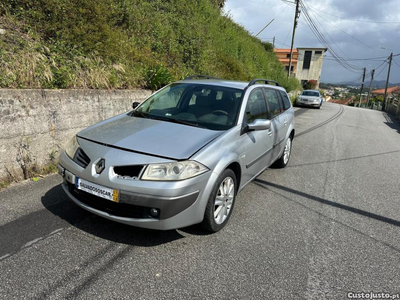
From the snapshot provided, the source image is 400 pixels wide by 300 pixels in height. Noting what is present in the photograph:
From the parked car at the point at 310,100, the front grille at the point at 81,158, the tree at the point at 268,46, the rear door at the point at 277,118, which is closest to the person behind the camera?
the front grille at the point at 81,158

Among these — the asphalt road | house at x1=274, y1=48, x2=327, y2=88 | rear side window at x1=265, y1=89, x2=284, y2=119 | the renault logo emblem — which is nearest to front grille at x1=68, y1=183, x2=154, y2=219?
the renault logo emblem

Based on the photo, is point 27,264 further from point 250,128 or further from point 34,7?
point 34,7

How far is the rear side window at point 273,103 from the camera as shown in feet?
15.0

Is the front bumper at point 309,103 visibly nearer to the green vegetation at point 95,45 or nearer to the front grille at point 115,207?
the green vegetation at point 95,45

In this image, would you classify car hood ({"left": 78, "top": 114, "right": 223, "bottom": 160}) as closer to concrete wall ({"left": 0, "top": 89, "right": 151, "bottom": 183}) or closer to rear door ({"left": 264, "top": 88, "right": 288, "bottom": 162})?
concrete wall ({"left": 0, "top": 89, "right": 151, "bottom": 183})

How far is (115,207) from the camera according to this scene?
8.73 feet

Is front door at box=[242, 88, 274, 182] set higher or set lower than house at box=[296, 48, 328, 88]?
lower

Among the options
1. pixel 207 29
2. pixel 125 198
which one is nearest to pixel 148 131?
pixel 125 198

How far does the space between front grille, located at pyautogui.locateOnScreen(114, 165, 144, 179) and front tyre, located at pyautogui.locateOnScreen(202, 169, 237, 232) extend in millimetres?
764

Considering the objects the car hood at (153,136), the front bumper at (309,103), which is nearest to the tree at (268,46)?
the front bumper at (309,103)

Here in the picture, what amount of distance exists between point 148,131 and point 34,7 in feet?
16.3

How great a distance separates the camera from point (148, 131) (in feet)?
10.3

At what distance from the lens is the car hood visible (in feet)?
8.94

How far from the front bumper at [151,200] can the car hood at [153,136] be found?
0.18 m
